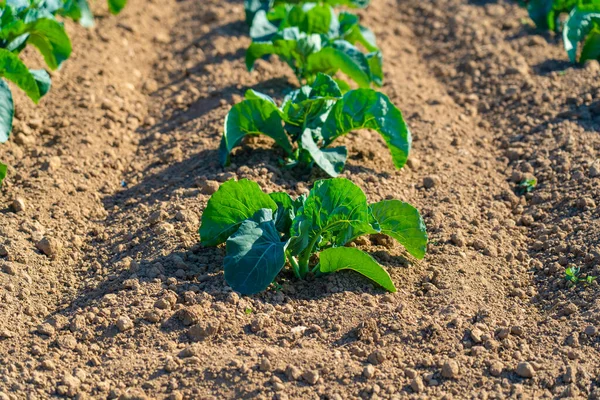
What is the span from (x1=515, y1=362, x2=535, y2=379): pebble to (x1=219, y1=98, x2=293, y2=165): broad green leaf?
2.01 meters

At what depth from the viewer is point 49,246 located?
4.69 m

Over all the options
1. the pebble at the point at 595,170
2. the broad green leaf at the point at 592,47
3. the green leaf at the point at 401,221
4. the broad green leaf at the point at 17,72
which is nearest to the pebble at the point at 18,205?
the broad green leaf at the point at 17,72

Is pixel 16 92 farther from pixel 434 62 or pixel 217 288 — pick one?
pixel 434 62

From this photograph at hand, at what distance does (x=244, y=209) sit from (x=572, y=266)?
173 centimetres

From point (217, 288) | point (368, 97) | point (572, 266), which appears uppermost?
point (368, 97)

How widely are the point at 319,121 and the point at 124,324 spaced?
181 cm

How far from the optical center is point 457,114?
6.16m

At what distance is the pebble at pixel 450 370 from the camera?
12.8 feet

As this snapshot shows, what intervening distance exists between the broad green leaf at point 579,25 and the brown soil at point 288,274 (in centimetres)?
22

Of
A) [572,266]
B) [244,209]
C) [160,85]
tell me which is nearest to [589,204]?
[572,266]

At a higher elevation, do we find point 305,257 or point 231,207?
point 231,207

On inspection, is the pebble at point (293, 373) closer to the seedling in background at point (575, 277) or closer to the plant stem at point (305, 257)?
the plant stem at point (305, 257)

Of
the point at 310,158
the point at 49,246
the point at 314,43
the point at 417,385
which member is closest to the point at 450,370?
the point at 417,385

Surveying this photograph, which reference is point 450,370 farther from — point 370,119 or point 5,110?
point 5,110
